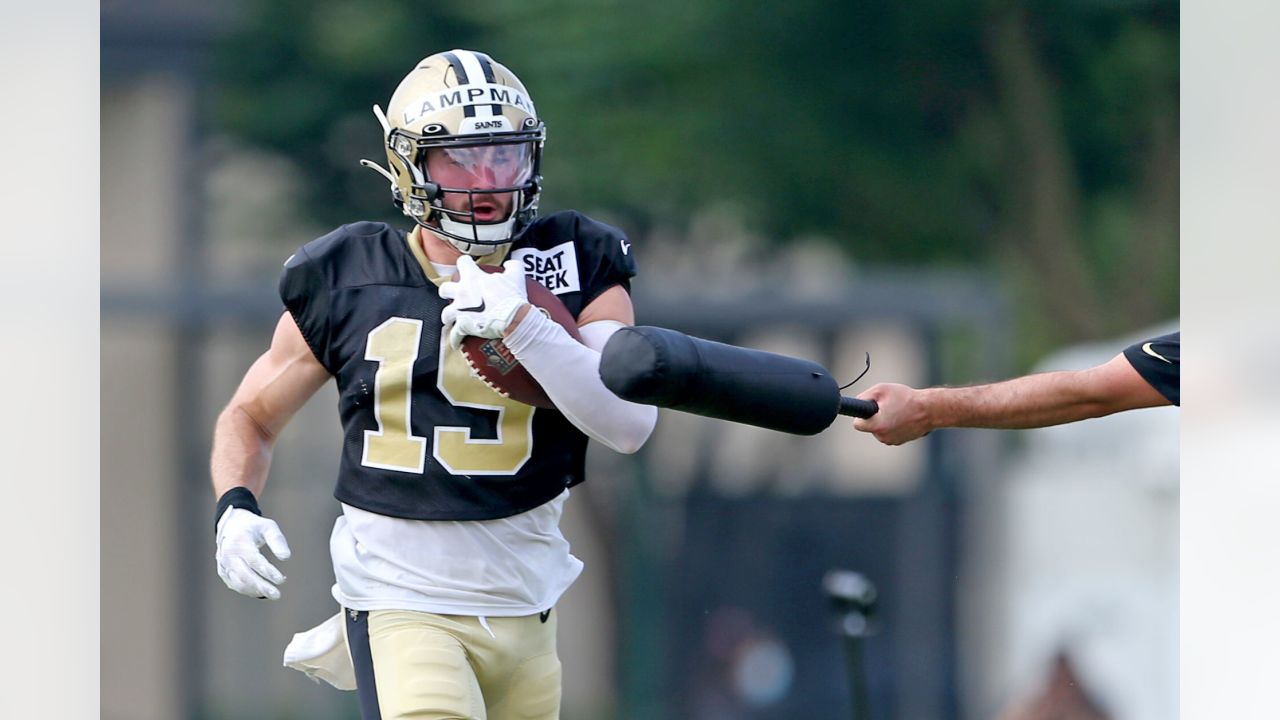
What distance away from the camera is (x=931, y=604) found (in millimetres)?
6961

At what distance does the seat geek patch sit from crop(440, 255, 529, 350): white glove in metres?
0.13

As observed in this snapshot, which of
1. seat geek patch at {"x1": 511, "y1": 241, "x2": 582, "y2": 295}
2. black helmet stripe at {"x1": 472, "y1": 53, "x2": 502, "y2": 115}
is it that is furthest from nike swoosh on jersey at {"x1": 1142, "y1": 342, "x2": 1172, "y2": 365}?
black helmet stripe at {"x1": 472, "y1": 53, "x2": 502, "y2": 115}

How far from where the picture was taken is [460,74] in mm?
2914

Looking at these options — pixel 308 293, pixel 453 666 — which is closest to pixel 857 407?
pixel 453 666

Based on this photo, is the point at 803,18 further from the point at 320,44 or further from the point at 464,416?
the point at 464,416

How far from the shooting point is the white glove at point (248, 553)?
9.09 ft

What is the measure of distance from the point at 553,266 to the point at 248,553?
72cm

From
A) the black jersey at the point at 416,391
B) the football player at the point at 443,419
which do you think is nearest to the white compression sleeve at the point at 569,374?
the football player at the point at 443,419

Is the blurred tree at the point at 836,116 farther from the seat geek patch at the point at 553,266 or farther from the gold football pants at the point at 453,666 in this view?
the gold football pants at the point at 453,666

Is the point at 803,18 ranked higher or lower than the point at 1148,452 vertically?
higher
